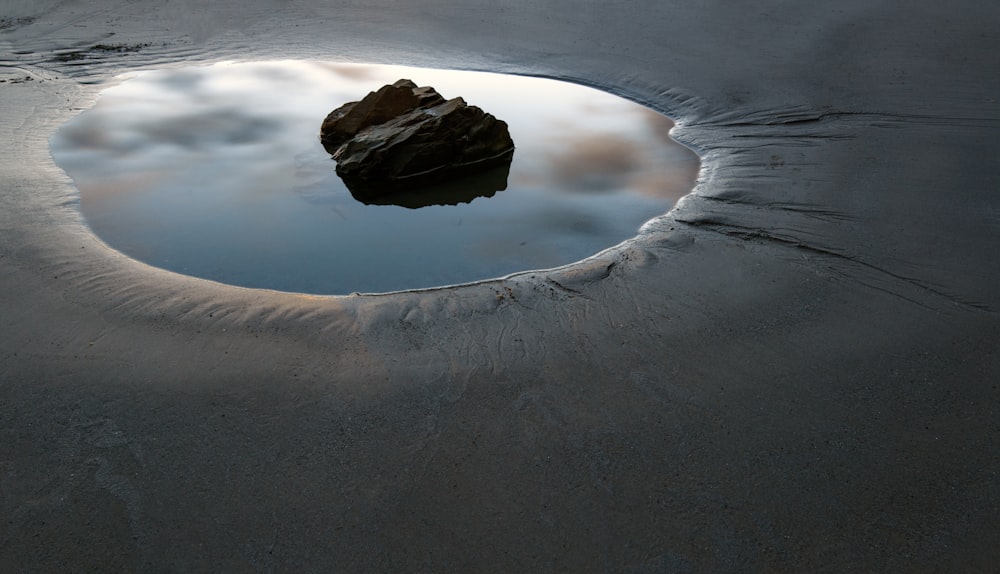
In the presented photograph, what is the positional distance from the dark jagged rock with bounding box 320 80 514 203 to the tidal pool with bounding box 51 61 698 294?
0.14 metres

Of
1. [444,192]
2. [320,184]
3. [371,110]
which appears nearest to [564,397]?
[444,192]

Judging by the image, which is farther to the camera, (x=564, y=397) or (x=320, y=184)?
(x=320, y=184)

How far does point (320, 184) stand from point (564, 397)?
2.50 metres

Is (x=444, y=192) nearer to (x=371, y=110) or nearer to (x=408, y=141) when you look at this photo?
(x=408, y=141)

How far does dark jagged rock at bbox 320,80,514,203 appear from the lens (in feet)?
15.4

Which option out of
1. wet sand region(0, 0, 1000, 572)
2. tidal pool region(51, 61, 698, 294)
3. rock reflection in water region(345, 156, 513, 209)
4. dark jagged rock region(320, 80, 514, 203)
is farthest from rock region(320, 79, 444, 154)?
wet sand region(0, 0, 1000, 572)

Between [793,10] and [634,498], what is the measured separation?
625 centimetres

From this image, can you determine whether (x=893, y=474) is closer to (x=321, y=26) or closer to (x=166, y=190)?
(x=166, y=190)

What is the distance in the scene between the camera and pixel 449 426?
100 inches

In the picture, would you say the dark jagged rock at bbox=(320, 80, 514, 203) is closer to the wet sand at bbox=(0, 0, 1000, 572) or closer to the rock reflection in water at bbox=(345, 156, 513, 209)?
the rock reflection in water at bbox=(345, 156, 513, 209)

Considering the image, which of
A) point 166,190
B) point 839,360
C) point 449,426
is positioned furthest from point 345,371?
point 166,190

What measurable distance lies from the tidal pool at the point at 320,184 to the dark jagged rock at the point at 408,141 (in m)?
0.14

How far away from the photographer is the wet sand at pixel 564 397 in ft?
7.11

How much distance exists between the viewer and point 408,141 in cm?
479
